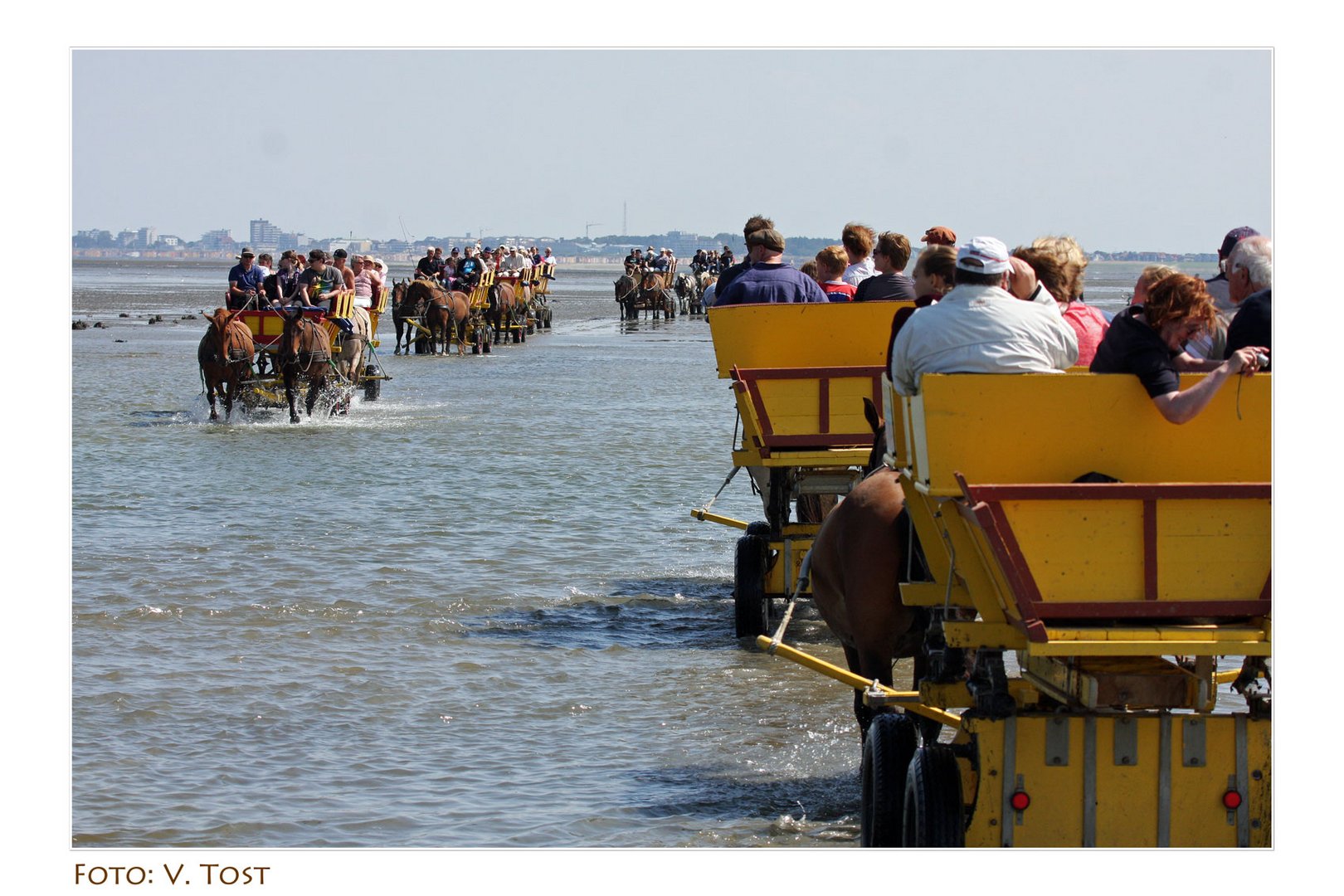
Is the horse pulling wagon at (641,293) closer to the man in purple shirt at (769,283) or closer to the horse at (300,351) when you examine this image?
the horse at (300,351)

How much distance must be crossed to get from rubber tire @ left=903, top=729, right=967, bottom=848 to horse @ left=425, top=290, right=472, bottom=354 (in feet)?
101

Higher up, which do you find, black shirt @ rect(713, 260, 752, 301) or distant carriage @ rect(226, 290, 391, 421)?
black shirt @ rect(713, 260, 752, 301)

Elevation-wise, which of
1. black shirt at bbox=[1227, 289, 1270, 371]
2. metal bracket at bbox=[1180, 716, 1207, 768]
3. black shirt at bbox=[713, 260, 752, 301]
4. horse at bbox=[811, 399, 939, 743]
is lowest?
metal bracket at bbox=[1180, 716, 1207, 768]

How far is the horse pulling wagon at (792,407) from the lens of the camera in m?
9.29

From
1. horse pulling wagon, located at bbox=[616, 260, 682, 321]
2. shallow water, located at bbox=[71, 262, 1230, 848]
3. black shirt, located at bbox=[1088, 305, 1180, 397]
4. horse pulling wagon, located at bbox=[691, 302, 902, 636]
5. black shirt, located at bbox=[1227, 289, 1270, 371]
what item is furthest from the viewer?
horse pulling wagon, located at bbox=[616, 260, 682, 321]

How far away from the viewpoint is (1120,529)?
5023mm

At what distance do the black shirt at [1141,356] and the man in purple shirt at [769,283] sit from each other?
4956mm

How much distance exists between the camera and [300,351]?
20.8 meters

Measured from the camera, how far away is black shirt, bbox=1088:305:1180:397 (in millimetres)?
5105

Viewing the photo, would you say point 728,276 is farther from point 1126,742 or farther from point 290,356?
point 290,356

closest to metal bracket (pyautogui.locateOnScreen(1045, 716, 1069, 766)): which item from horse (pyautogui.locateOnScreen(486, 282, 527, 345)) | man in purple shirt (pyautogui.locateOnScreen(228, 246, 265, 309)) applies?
man in purple shirt (pyautogui.locateOnScreen(228, 246, 265, 309))

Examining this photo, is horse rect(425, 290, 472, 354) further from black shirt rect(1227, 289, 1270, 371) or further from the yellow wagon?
the yellow wagon

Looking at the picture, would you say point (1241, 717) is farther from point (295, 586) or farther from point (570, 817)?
point (295, 586)

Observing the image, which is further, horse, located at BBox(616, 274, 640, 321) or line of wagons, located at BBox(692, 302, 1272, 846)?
horse, located at BBox(616, 274, 640, 321)
